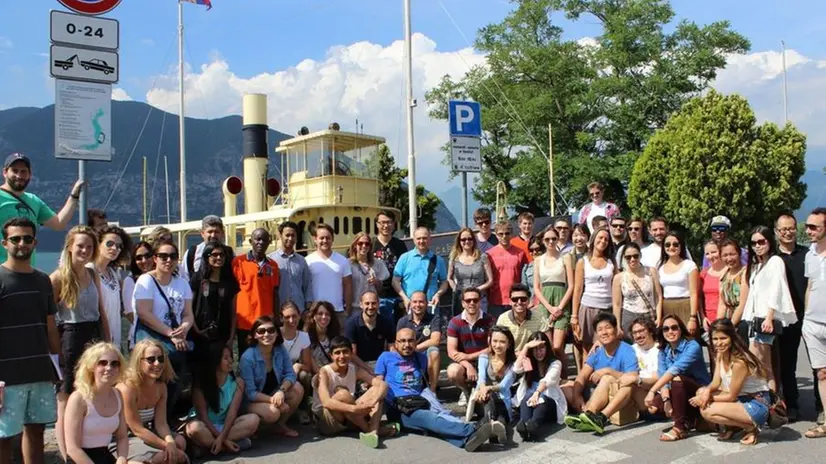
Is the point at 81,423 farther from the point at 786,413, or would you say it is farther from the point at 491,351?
the point at 786,413

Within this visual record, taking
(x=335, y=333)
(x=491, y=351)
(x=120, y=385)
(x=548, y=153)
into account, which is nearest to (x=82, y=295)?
(x=120, y=385)

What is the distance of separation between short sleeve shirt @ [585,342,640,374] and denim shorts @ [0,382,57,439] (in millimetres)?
4524

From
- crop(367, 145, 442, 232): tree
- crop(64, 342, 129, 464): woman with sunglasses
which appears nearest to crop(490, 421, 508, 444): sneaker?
crop(64, 342, 129, 464): woman with sunglasses

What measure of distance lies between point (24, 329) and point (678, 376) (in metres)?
5.09

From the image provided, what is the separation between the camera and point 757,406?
5.68 meters

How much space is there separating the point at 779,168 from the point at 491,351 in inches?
907

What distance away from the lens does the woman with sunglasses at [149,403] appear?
5.04 meters

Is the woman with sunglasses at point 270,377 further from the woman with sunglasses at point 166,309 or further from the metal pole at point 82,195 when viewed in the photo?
the metal pole at point 82,195

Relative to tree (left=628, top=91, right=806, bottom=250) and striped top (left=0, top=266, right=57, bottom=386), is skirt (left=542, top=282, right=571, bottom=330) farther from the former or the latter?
tree (left=628, top=91, right=806, bottom=250)

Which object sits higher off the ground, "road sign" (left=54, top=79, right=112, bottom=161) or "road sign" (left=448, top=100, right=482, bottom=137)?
"road sign" (left=448, top=100, right=482, bottom=137)

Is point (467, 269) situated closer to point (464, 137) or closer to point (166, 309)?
point (464, 137)

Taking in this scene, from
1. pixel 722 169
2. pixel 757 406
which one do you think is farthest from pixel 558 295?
pixel 722 169

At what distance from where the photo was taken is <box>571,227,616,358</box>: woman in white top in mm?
7348

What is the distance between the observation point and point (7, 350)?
4.55m
